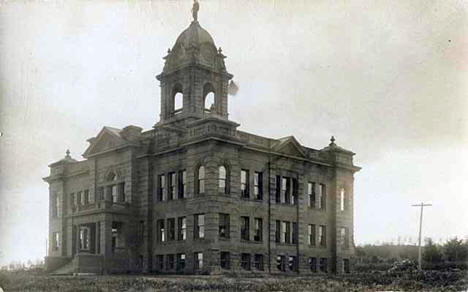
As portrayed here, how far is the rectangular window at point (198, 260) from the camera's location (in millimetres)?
34231

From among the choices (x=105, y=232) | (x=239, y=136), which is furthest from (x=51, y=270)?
(x=239, y=136)

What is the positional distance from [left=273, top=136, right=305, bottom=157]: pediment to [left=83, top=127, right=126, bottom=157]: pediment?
9.43 meters

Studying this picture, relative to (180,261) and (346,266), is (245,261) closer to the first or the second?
(180,261)

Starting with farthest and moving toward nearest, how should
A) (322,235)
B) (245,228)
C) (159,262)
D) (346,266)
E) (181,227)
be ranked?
(346,266), (322,235), (159,262), (181,227), (245,228)

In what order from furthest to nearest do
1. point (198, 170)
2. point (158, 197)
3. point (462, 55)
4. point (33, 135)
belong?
point (158, 197) → point (198, 170) → point (33, 135) → point (462, 55)

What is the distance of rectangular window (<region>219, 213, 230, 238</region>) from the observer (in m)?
34.5

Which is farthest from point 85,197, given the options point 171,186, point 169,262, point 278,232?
point 278,232

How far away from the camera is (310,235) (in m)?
40.2

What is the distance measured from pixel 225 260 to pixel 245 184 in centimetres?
453

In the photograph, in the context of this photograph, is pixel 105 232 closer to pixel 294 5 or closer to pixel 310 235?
pixel 310 235

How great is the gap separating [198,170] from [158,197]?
419cm

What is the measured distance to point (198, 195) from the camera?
114 ft

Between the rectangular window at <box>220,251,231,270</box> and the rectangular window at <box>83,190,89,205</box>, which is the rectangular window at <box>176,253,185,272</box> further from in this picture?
the rectangular window at <box>83,190,89,205</box>

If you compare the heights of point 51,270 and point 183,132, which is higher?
point 183,132
